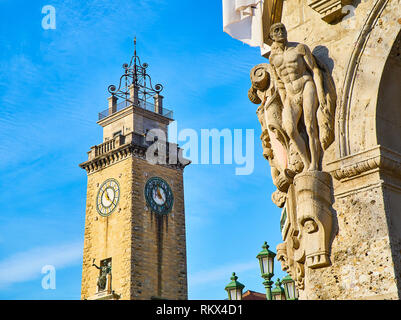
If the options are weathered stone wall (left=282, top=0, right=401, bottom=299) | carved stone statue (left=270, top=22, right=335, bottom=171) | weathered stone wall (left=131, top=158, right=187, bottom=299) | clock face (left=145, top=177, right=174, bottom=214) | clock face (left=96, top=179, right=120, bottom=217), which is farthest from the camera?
clock face (left=96, top=179, right=120, bottom=217)

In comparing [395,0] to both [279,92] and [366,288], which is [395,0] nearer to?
[279,92]

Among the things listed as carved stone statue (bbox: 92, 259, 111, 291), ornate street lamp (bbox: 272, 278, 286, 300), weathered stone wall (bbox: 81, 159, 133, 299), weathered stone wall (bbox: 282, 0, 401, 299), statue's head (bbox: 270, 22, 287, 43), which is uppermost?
weathered stone wall (bbox: 81, 159, 133, 299)

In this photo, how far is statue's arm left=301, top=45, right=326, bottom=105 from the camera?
5504 mm

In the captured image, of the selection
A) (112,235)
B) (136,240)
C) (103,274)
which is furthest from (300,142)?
(103,274)

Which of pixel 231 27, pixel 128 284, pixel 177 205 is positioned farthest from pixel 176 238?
pixel 231 27

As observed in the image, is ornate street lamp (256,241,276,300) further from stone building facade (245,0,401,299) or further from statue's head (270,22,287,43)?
statue's head (270,22,287,43)

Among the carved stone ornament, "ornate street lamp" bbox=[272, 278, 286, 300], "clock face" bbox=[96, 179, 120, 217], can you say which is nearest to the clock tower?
"clock face" bbox=[96, 179, 120, 217]

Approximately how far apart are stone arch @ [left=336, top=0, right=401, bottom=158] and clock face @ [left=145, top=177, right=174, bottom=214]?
152 ft

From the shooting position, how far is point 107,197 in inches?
2076

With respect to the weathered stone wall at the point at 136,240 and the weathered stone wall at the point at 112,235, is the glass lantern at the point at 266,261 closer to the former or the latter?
the weathered stone wall at the point at 136,240

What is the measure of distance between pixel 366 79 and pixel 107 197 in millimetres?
48305

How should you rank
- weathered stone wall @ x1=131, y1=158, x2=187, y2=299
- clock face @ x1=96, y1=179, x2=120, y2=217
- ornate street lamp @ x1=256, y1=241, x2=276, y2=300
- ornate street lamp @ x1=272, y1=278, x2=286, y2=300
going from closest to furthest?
1. ornate street lamp @ x1=256, y1=241, x2=276, y2=300
2. ornate street lamp @ x1=272, y1=278, x2=286, y2=300
3. weathered stone wall @ x1=131, y1=158, x2=187, y2=299
4. clock face @ x1=96, y1=179, x2=120, y2=217
